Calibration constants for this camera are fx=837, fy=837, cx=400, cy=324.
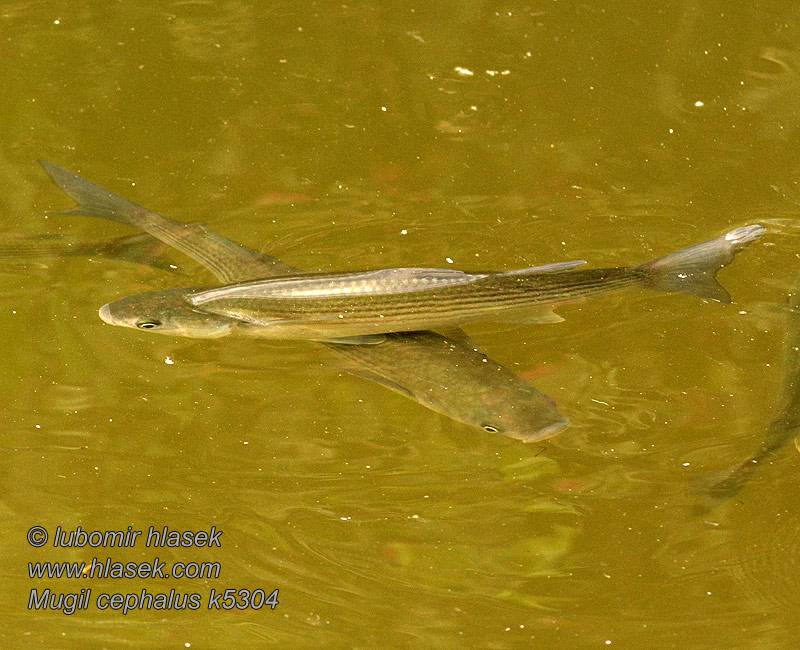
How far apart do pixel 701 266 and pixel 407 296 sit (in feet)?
4.68

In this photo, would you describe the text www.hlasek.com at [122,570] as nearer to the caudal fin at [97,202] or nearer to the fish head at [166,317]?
the fish head at [166,317]

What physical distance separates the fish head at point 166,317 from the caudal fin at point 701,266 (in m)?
2.10

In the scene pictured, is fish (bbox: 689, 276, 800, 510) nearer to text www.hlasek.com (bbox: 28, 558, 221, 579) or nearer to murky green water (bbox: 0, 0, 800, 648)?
murky green water (bbox: 0, 0, 800, 648)

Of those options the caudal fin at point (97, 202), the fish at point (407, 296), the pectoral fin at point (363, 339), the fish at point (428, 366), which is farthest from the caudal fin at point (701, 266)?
the caudal fin at point (97, 202)

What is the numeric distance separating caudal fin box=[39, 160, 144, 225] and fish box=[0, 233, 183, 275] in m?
0.14

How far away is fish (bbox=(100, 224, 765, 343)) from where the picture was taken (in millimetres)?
3979

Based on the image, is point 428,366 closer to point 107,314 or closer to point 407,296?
point 407,296

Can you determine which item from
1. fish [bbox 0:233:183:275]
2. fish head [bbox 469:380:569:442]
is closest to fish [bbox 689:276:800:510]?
fish head [bbox 469:380:569:442]

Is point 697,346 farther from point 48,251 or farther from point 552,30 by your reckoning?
point 48,251

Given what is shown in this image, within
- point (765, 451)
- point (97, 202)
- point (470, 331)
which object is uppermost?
point (97, 202)

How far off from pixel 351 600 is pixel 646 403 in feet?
5.81

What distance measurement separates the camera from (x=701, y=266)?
13.2 ft

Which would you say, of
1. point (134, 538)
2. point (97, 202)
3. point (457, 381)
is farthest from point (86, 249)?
point (457, 381)

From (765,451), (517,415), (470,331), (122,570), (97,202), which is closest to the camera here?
(517,415)
